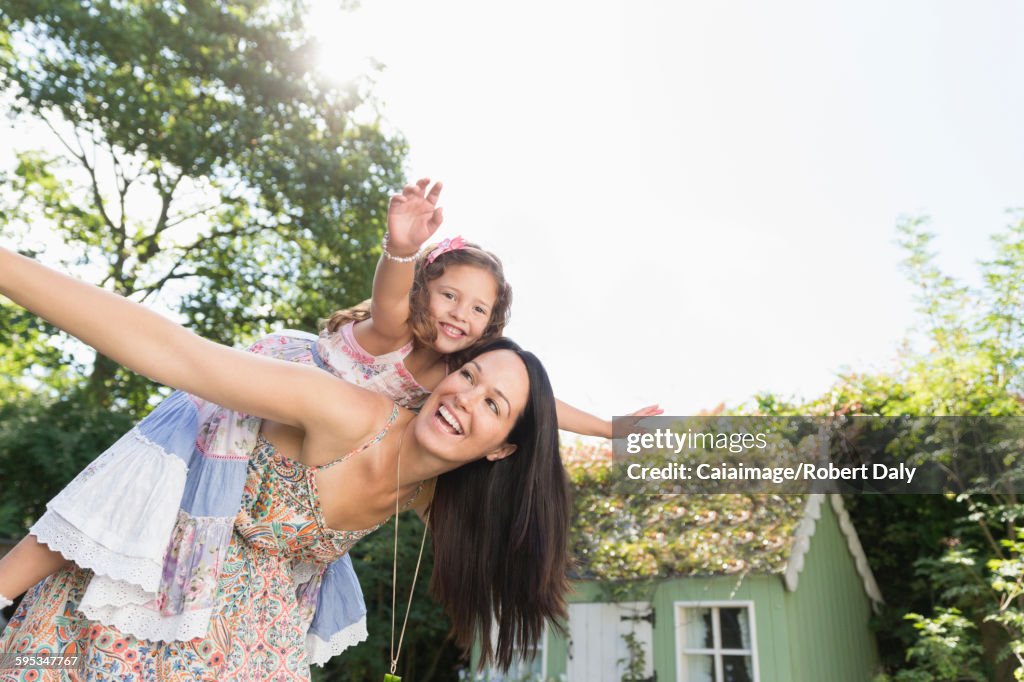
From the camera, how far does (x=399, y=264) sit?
2.29 m

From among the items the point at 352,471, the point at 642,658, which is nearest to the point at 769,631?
the point at 642,658

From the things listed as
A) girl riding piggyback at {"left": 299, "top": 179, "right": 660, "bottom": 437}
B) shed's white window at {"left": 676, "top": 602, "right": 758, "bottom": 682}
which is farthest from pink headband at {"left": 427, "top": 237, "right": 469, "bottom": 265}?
shed's white window at {"left": 676, "top": 602, "right": 758, "bottom": 682}

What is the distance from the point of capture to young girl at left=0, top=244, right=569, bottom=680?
5.09 feet

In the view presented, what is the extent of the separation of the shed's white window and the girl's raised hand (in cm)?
533

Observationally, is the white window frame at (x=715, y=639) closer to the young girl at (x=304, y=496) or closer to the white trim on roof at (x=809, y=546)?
the white trim on roof at (x=809, y=546)

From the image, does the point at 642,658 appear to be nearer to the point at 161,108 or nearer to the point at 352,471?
the point at 352,471

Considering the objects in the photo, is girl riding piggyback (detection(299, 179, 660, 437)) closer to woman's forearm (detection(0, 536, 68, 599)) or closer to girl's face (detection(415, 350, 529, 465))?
girl's face (detection(415, 350, 529, 465))

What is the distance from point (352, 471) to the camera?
6.33ft

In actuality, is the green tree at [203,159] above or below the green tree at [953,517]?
above

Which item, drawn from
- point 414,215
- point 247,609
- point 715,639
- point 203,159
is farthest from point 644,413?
point 203,159

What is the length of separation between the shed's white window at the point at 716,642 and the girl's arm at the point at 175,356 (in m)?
5.53

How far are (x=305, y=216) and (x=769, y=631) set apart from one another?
7.25 m

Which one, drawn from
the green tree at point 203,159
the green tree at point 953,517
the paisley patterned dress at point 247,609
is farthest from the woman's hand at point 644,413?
the green tree at point 203,159

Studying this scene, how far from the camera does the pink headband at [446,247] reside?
9.46ft
